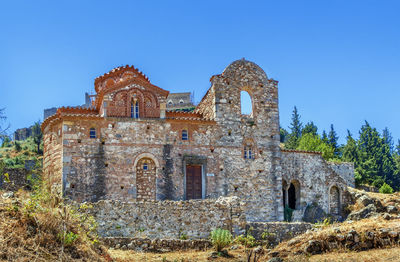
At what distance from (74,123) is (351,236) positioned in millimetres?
17430

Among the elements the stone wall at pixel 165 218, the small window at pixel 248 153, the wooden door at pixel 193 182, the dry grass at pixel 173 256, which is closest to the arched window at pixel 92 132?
the wooden door at pixel 193 182

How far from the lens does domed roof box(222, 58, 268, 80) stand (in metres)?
32.1

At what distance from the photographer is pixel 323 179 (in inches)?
1379

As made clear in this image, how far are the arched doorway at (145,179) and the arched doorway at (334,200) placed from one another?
1417 centimetres

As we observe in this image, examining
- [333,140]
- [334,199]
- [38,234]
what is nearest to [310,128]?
[333,140]

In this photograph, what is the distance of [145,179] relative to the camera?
28875mm

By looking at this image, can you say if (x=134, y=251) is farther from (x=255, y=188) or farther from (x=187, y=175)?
(x=255, y=188)

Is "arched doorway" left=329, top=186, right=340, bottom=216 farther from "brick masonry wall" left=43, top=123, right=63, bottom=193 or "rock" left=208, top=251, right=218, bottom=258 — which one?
"brick masonry wall" left=43, top=123, right=63, bottom=193

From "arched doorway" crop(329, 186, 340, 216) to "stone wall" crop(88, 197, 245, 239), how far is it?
14.5 m

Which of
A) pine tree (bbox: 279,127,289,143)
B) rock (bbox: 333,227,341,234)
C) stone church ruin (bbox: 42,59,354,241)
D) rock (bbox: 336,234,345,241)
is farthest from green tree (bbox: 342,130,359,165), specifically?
rock (bbox: 336,234,345,241)

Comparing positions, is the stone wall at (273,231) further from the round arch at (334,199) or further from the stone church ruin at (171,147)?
the round arch at (334,199)

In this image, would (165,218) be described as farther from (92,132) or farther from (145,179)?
(92,132)

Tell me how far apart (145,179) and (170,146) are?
8.47 feet

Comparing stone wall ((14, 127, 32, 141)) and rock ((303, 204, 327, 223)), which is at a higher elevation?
stone wall ((14, 127, 32, 141))
